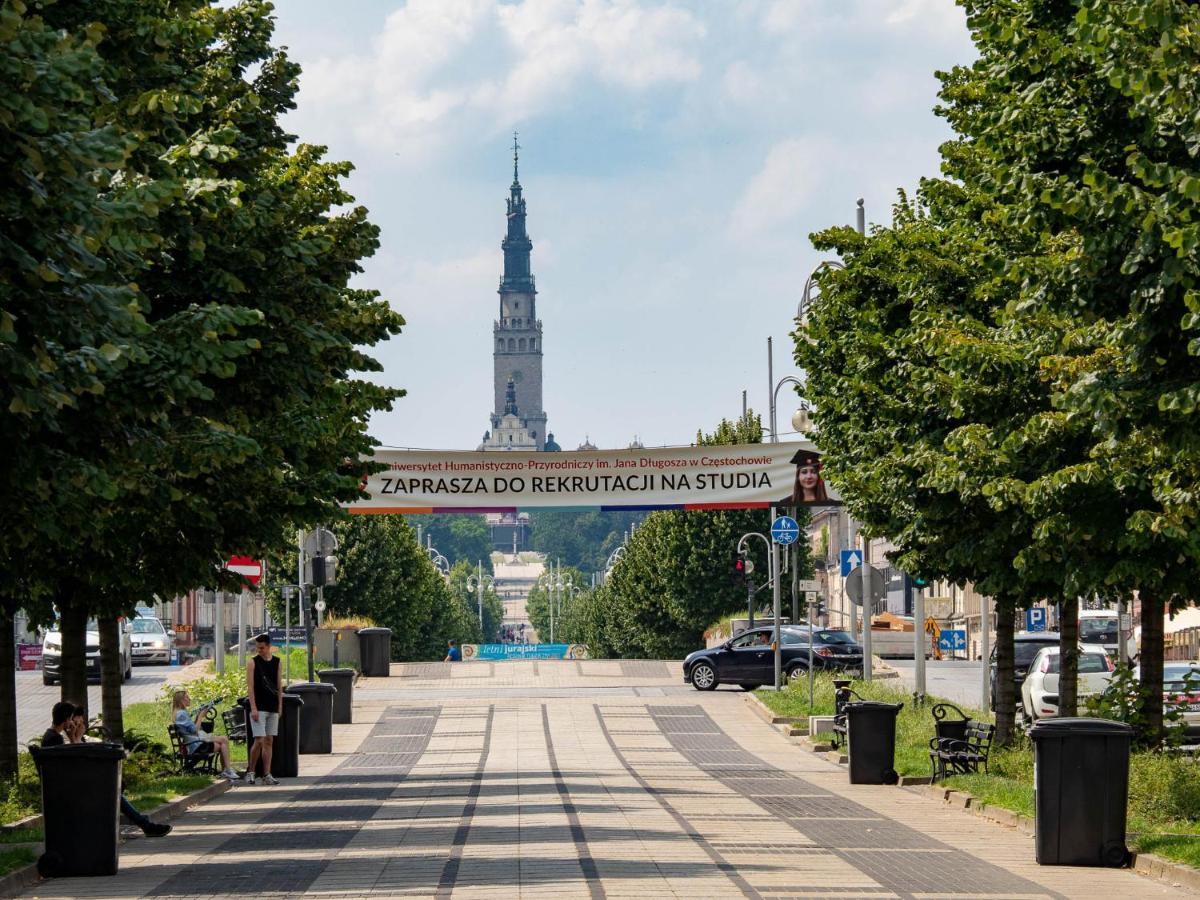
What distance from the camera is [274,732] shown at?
981 inches

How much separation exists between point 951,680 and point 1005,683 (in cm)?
2672

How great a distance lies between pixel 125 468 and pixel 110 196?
1.69 m

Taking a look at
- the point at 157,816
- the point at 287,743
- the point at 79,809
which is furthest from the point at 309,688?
the point at 79,809

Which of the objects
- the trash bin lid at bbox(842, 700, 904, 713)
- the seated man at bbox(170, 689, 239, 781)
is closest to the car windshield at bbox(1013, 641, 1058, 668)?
the trash bin lid at bbox(842, 700, 904, 713)

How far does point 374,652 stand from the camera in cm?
5338

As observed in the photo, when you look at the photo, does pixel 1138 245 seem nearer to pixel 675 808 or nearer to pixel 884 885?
pixel 884 885

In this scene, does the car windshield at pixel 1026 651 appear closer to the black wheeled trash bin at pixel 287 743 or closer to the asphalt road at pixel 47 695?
the asphalt road at pixel 47 695

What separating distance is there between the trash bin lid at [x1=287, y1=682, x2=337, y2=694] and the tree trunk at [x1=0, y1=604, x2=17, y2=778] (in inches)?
278

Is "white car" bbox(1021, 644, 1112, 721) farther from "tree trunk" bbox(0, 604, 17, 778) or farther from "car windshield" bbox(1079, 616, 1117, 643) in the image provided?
"car windshield" bbox(1079, 616, 1117, 643)

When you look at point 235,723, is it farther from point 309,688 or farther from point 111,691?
point 111,691

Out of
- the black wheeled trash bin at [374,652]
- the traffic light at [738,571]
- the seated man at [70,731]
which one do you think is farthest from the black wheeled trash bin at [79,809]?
the traffic light at [738,571]

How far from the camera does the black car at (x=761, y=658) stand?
4612 cm

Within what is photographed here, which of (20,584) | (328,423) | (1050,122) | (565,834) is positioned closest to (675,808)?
(565,834)

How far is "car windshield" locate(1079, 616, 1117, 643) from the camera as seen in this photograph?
6819 centimetres
